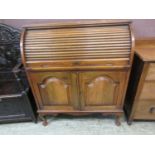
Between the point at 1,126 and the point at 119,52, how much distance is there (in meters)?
1.45

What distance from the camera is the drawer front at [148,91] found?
4.10ft

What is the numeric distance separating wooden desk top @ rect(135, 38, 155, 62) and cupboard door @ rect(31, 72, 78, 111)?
0.57 metres

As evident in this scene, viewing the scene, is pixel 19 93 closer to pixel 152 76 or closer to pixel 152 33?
pixel 152 76

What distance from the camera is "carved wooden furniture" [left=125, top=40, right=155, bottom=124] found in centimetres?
116

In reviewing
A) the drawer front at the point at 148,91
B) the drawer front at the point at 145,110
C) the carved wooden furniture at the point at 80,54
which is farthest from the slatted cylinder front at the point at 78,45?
the drawer front at the point at 145,110

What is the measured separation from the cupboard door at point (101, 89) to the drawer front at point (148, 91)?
193 millimetres

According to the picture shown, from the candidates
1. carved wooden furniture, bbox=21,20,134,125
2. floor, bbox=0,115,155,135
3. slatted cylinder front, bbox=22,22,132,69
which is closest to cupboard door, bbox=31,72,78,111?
carved wooden furniture, bbox=21,20,134,125

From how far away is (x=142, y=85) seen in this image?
4.12 ft

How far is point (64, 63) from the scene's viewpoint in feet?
3.75

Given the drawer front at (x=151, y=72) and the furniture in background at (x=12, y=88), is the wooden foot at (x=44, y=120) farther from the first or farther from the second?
the drawer front at (x=151, y=72)

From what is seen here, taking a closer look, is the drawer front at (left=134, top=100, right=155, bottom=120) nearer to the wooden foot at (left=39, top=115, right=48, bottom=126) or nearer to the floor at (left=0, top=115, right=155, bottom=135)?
the floor at (left=0, top=115, right=155, bottom=135)

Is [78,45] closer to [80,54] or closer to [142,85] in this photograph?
[80,54]

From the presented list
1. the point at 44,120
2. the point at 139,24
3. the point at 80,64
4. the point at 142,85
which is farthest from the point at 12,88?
the point at 139,24
